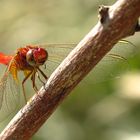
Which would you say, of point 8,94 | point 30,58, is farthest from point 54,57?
point 8,94

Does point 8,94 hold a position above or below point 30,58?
below

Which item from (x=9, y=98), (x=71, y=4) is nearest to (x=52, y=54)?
(x=9, y=98)

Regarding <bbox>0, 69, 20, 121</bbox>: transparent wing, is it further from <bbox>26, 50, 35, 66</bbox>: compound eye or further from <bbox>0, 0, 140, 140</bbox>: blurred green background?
<bbox>0, 0, 140, 140</bbox>: blurred green background

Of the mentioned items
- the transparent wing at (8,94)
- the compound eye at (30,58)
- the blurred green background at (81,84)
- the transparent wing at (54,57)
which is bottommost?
the blurred green background at (81,84)

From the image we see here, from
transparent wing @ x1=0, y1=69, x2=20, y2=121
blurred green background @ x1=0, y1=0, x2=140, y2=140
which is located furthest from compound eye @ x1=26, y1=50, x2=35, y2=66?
blurred green background @ x1=0, y1=0, x2=140, y2=140

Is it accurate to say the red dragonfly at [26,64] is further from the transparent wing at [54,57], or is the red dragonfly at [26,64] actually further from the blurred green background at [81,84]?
the blurred green background at [81,84]

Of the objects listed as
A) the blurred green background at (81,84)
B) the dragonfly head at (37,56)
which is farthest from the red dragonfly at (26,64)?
the blurred green background at (81,84)

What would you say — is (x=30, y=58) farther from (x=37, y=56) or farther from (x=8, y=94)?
(x=8, y=94)

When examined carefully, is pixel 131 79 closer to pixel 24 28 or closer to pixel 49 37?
pixel 49 37
